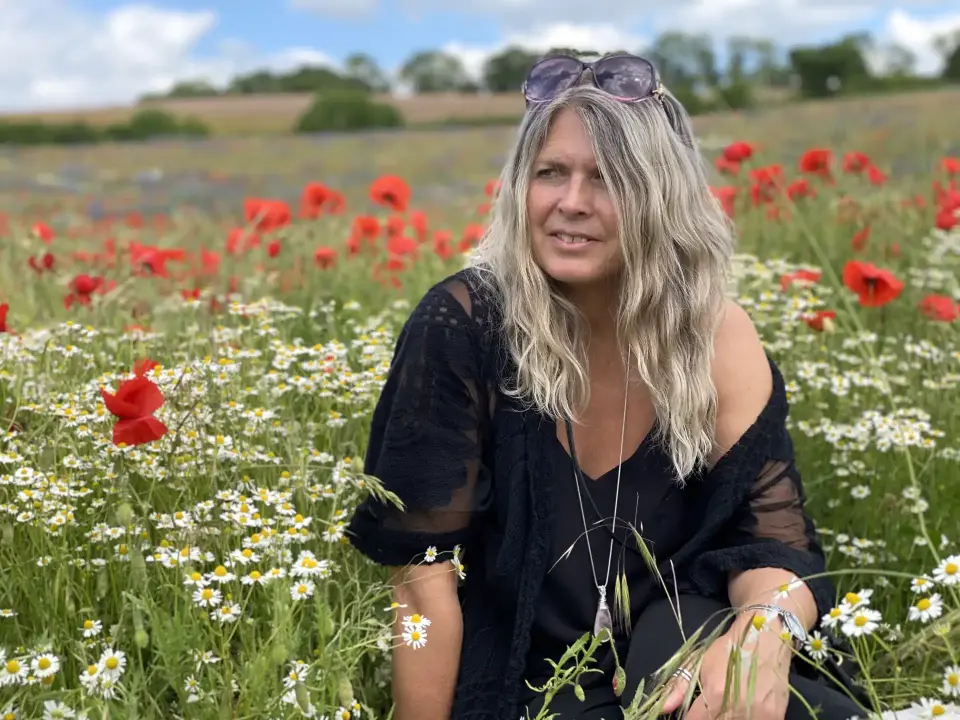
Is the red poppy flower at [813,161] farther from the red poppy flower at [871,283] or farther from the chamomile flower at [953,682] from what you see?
the chamomile flower at [953,682]

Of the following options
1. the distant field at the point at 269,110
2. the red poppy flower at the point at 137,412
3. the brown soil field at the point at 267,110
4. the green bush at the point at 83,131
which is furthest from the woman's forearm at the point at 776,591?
the green bush at the point at 83,131

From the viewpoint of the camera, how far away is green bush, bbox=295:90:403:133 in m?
A: 24.4

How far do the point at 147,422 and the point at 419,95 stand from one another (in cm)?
3111

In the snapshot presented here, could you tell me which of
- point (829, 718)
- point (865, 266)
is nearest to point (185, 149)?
point (865, 266)

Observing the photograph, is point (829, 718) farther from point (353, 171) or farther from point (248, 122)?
point (248, 122)

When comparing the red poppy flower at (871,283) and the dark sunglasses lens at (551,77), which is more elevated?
the dark sunglasses lens at (551,77)

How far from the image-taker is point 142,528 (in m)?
2.05

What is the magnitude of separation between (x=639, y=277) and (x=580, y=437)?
0.36 metres

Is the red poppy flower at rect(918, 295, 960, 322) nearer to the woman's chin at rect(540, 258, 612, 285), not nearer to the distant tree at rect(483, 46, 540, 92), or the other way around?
Answer: the woman's chin at rect(540, 258, 612, 285)

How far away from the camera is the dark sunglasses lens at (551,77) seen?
2.23 meters

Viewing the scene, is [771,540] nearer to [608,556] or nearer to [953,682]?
[608,556]

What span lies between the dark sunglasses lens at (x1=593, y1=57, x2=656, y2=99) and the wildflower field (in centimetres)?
93

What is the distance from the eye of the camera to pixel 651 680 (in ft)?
6.45

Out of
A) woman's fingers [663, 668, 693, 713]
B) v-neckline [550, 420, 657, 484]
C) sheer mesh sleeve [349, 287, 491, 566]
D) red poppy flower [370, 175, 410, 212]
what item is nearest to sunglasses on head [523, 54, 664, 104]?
sheer mesh sleeve [349, 287, 491, 566]
